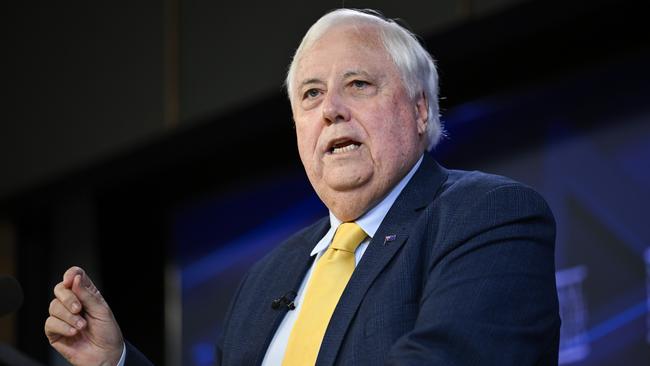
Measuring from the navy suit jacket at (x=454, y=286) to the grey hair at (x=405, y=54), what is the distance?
0.76 ft

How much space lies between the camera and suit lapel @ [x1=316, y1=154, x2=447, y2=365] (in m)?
1.81

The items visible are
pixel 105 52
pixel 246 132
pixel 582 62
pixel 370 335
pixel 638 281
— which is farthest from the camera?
pixel 105 52

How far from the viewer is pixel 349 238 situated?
2035 mm

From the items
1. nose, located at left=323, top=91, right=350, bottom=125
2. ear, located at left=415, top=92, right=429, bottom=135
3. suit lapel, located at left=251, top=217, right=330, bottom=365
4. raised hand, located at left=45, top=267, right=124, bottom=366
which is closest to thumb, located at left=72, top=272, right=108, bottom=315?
raised hand, located at left=45, top=267, right=124, bottom=366

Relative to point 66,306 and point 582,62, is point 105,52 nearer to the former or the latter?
point 582,62

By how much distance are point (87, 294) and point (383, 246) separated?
1.87ft

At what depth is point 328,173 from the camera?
6.84ft

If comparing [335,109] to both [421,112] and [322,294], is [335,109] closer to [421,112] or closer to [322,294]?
[421,112]

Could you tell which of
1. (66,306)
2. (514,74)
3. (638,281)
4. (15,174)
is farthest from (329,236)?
(15,174)

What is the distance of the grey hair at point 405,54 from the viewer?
2.13 meters

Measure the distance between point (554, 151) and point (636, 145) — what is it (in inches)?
11.0

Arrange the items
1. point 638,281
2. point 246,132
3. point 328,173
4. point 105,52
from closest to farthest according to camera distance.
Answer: point 328,173 < point 638,281 < point 246,132 < point 105,52

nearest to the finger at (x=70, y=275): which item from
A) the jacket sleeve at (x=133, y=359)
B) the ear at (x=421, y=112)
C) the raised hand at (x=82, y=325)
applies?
the raised hand at (x=82, y=325)

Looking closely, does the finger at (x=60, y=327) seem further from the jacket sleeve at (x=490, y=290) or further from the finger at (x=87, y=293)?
the jacket sleeve at (x=490, y=290)
